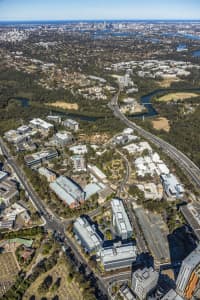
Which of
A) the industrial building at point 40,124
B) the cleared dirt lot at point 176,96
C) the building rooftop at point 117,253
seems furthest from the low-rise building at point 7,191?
the cleared dirt lot at point 176,96

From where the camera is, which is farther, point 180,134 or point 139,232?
point 180,134

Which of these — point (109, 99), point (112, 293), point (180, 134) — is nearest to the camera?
point (112, 293)

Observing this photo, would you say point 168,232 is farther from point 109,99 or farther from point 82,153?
point 109,99

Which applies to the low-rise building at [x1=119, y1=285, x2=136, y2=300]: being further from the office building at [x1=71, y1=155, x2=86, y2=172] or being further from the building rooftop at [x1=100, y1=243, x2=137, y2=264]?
the office building at [x1=71, y1=155, x2=86, y2=172]

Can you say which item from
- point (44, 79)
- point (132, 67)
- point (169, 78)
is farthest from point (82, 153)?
point (132, 67)

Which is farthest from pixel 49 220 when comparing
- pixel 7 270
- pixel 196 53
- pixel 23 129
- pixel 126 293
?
pixel 196 53

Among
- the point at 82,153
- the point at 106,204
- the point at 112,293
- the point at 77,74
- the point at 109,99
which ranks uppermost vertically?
the point at 77,74
